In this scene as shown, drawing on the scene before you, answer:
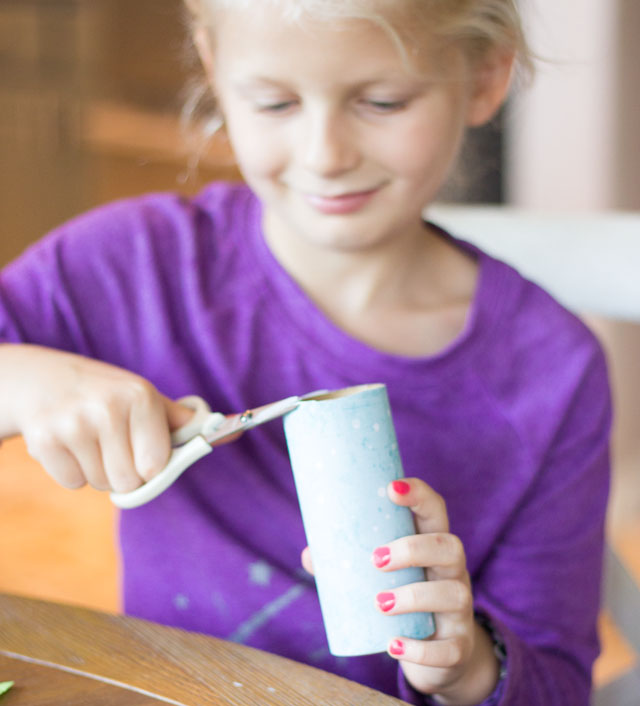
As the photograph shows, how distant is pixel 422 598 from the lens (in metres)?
0.59

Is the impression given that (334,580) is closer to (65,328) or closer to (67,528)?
(65,328)

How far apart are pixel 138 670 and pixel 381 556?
A: 0.55ft

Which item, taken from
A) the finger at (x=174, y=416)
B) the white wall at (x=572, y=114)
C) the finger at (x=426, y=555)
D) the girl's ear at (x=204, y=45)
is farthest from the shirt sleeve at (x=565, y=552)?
the white wall at (x=572, y=114)

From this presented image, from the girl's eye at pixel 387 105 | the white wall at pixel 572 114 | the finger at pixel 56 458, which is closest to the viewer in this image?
the finger at pixel 56 458

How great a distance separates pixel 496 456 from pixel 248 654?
0.41m

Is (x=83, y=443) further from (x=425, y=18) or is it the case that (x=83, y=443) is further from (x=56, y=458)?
(x=425, y=18)

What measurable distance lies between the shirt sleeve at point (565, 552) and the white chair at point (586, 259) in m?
0.08

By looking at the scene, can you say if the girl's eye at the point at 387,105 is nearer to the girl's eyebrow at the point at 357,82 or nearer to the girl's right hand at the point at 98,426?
the girl's eyebrow at the point at 357,82

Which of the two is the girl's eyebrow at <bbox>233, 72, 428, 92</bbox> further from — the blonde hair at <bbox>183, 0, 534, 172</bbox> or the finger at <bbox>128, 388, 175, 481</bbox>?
the finger at <bbox>128, 388, 175, 481</bbox>

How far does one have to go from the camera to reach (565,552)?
91 cm

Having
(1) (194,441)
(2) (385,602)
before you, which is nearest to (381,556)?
(2) (385,602)

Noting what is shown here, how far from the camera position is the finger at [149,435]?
0.63 m

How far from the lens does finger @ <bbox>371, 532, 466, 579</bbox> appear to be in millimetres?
577

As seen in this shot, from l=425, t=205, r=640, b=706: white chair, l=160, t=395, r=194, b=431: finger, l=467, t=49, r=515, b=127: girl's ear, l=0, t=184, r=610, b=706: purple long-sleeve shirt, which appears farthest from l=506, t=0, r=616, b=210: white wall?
l=160, t=395, r=194, b=431: finger
